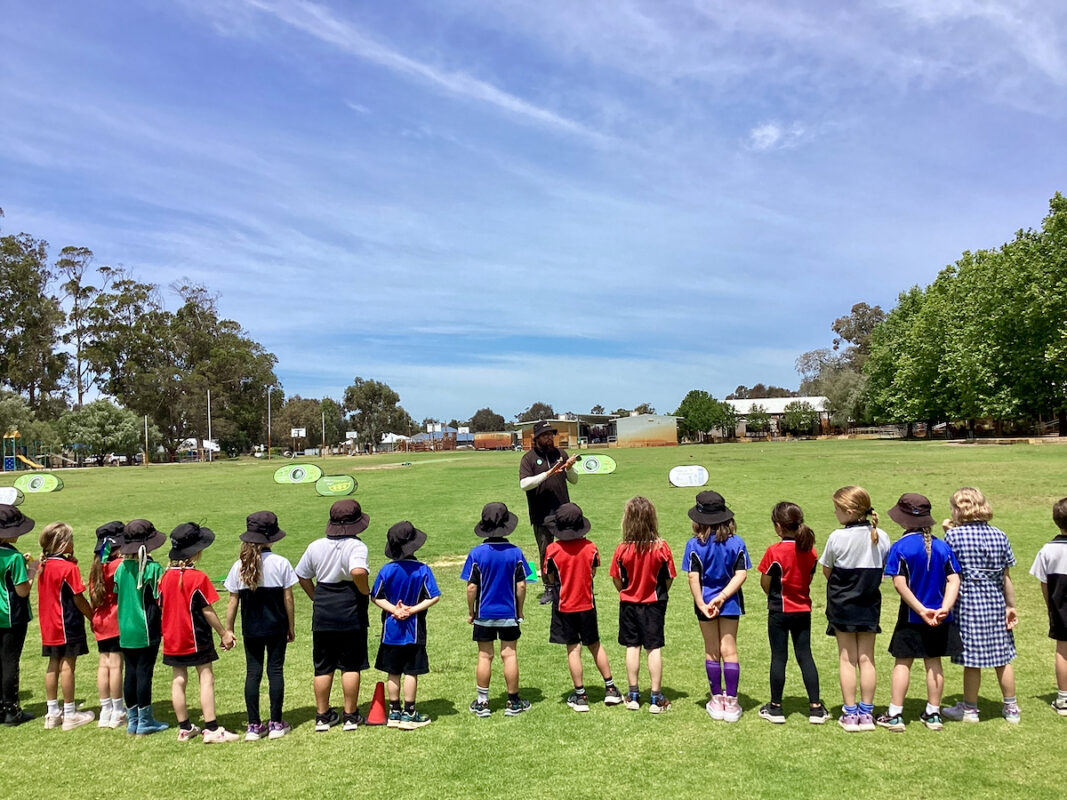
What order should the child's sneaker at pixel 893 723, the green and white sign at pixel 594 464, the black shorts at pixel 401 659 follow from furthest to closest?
the green and white sign at pixel 594 464 → the black shorts at pixel 401 659 → the child's sneaker at pixel 893 723

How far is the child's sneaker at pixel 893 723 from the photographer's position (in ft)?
16.5

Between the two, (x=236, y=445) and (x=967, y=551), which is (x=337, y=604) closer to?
(x=967, y=551)

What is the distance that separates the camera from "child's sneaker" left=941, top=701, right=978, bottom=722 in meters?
5.19

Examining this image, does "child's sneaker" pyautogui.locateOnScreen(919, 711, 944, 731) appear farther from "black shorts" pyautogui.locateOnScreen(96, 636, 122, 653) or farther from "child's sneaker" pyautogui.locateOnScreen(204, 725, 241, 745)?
"black shorts" pyautogui.locateOnScreen(96, 636, 122, 653)

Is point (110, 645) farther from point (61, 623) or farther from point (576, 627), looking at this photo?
point (576, 627)

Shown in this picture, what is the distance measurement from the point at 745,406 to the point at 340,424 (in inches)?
2937

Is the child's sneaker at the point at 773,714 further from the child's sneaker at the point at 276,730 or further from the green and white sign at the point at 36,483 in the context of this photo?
the green and white sign at the point at 36,483

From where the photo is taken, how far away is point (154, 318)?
8700cm

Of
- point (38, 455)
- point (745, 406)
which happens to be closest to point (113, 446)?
point (38, 455)

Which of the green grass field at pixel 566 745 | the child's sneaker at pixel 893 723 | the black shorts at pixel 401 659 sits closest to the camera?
the green grass field at pixel 566 745

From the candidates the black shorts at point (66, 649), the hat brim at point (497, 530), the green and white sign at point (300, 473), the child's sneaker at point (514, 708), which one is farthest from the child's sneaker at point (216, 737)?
the green and white sign at point (300, 473)

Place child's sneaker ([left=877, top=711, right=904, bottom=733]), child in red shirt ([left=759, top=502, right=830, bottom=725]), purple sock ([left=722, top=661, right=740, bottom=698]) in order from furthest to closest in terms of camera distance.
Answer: purple sock ([left=722, top=661, right=740, bottom=698]) < child in red shirt ([left=759, top=502, right=830, bottom=725]) < child's sneaker ([left=877, top=711, right=904, bottom=733])

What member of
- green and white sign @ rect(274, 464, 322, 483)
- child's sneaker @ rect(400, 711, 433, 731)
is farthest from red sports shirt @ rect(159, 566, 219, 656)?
green and white sign @ rect(274, 464, 322, 483)

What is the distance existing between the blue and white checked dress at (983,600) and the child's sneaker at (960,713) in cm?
35
